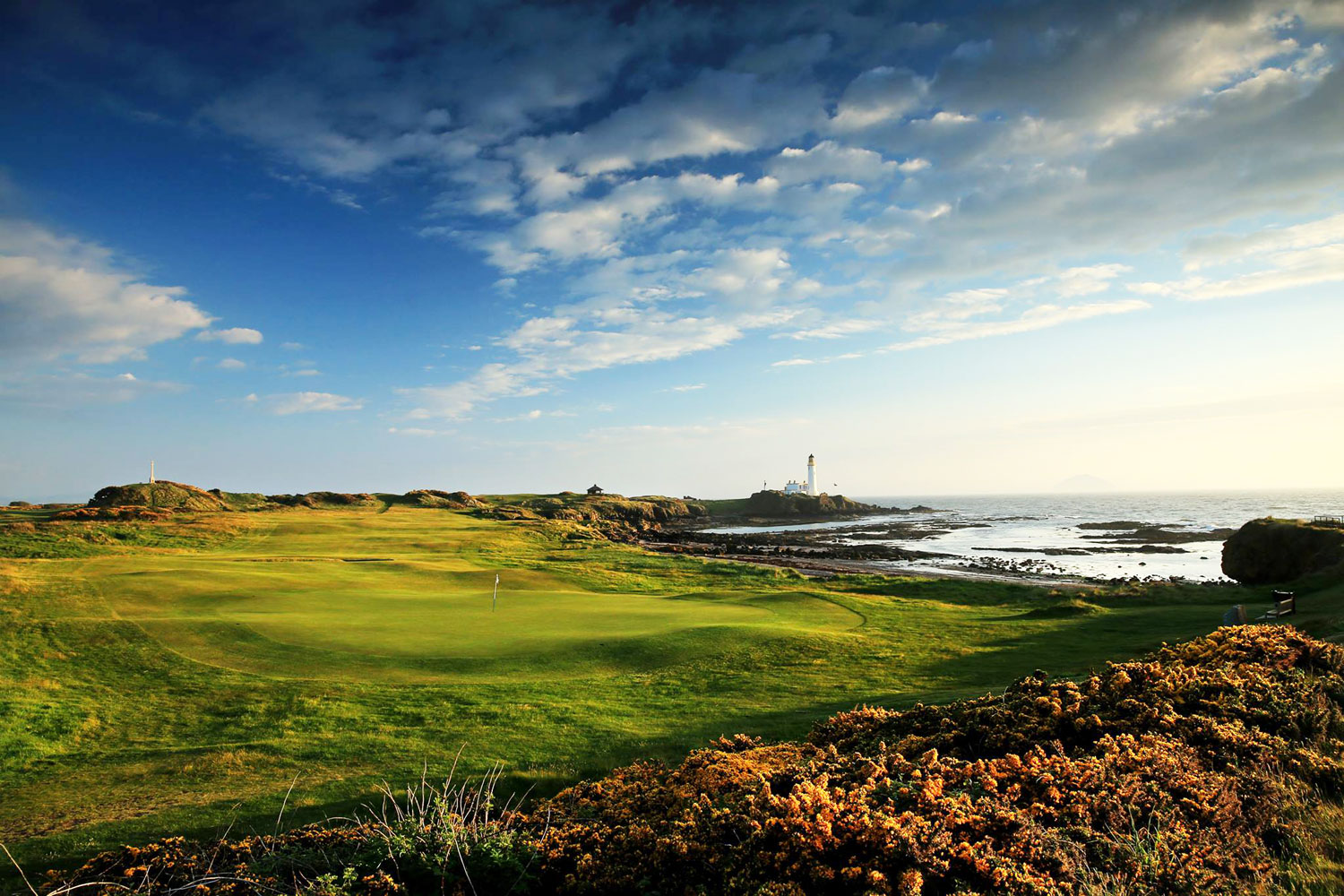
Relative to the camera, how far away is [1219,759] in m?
6.34

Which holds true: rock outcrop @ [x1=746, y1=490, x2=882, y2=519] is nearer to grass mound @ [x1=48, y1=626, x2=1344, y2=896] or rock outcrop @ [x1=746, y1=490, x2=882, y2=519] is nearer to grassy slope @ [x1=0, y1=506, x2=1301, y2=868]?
grassy slope @ [x1=0, y1=506, x2=1301, y2=868]

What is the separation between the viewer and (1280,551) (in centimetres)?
2733

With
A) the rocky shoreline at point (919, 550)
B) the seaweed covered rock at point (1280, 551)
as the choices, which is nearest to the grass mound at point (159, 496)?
the rocky shoreline at point (919, 550)

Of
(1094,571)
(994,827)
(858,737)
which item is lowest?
(1094,571)

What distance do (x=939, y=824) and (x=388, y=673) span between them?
13.8 meters

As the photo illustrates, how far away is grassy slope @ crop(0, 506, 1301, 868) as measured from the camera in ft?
31.2

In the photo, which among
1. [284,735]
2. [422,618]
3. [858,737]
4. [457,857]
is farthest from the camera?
[422,618]

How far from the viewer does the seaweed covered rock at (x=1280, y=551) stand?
25188 mm

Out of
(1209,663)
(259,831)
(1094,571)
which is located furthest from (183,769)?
(1094,571)

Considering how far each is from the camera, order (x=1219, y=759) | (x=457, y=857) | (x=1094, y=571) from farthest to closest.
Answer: (x=1094, y=571), (x=1219, y=759), (x=457, y=857)

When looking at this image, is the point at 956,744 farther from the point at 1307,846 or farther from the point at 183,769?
the point at 183,769

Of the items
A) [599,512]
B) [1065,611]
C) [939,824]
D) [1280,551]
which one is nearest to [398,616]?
[939,824]

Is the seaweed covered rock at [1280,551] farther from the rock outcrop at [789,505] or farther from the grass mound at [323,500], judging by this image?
the rock outcrop at [789,505]

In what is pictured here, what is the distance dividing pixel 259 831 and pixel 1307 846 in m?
10.1
